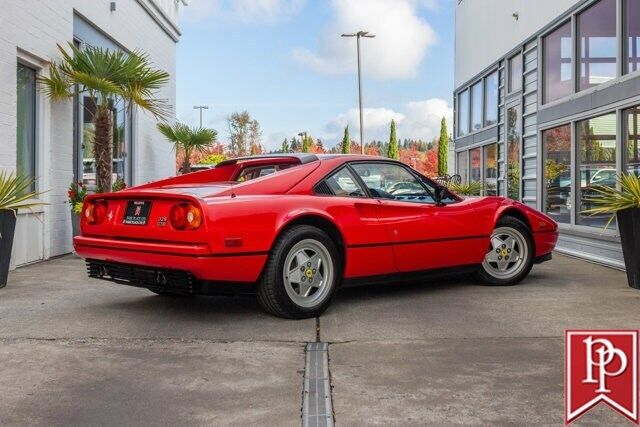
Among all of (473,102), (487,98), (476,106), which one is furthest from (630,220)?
(473,102)

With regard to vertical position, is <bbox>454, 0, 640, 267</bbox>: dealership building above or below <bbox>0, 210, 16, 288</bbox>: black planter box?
above

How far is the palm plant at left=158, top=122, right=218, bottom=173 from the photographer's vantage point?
595 inches

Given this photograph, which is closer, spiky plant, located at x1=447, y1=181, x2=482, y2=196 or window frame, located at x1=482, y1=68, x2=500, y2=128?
window frame, located at x1=482, y1=68, x2=500, y2=128

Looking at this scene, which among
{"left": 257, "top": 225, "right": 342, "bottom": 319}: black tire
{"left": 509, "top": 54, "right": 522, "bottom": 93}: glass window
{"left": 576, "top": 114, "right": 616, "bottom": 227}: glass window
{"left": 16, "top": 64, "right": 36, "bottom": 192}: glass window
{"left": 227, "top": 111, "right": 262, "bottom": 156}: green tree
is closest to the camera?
{"left": 257, "top": 225, "right": 342, "bottom": 319}: black tire

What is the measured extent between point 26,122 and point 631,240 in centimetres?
710

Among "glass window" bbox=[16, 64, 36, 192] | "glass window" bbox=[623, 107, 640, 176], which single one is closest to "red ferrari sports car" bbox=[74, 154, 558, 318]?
"glass window" bbox=[623, 107, 640, 176]

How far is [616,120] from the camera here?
8.18 metres

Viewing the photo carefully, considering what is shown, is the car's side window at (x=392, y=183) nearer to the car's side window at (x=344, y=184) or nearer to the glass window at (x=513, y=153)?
the car's side window at (x=344, y=184)

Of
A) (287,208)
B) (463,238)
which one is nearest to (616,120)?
(463,238)

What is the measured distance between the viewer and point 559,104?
1010 cm

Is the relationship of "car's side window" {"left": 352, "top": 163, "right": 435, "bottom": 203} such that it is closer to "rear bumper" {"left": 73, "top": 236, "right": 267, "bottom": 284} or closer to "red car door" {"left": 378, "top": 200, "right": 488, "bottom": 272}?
"red car door" {"left": 378, "top": 200, "right": 488, "bottom": 272}

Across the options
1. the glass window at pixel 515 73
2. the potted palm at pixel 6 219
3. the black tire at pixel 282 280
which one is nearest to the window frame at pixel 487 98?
the glass window at pixel 515 73

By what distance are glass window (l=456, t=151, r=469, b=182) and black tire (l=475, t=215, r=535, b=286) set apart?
32.7 ft

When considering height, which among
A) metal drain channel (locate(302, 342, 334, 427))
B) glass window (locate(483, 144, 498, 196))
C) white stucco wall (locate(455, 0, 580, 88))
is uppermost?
white stucco wall (locate(455, 0, 580, 88))
